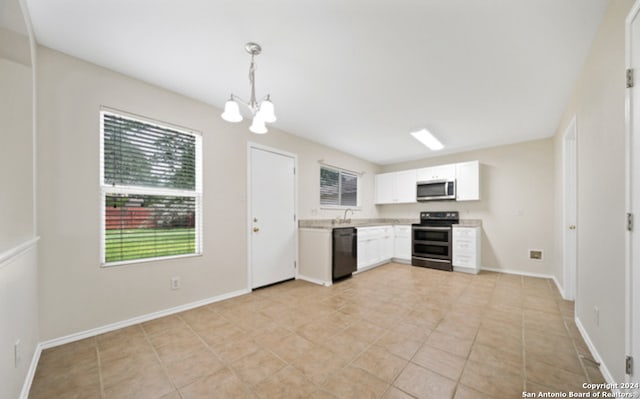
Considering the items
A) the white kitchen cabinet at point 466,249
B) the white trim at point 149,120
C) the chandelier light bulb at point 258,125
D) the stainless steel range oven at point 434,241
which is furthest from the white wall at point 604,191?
the white trim at point 149,120

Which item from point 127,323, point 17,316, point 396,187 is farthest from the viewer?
point 396,187

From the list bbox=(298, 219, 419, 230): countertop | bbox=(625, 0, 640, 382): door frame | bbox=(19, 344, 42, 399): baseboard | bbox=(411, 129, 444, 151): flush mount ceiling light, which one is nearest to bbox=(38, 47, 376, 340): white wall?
bbox=(19, 344, 42, 399): baseboard

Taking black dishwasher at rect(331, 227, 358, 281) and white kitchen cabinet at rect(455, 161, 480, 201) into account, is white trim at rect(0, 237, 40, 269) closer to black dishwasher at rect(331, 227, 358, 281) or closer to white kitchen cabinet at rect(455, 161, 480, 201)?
black dishwasher at rect(331, 227, 358, 281)

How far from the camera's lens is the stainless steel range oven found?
15.2ft

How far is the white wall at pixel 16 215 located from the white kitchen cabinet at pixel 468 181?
222 inches

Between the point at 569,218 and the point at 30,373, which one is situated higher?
the point at 569,218

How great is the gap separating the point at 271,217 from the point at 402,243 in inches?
Result: 120

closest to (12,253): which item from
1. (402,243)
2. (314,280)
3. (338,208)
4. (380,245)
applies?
(314,280)

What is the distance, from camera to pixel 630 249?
1.31 metres

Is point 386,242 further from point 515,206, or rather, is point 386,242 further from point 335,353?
point 335,353

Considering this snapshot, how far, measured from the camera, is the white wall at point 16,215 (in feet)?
4.13

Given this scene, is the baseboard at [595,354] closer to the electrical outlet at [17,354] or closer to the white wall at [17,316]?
the white wall at [17,316]

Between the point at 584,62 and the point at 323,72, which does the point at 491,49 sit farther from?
the point at 323,72

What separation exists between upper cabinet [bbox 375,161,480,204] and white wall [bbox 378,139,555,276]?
34 cm
